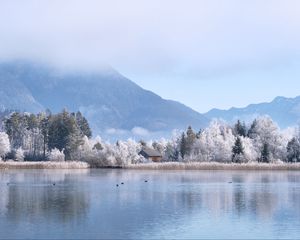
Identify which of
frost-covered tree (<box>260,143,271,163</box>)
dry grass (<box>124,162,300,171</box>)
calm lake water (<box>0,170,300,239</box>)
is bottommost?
calm lake water (<box>0,170,300,239</box>)

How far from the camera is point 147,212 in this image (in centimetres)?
4388

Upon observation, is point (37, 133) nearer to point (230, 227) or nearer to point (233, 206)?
point (233, 206)

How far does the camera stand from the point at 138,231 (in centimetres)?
3534

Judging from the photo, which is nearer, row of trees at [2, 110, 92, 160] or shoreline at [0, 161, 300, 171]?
shoreline at [0, 161, 300, 171]

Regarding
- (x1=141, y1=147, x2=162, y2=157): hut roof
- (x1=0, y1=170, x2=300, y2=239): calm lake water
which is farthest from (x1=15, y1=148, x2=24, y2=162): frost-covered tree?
(x1=0, y1=170, x2=300, y2=239): calm lake water

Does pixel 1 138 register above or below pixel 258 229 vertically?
above

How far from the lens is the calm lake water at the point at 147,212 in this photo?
1382 inches

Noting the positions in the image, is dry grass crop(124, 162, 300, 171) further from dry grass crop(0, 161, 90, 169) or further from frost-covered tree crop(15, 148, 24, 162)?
frost-covered tree crop(15, 148, 24, 162)

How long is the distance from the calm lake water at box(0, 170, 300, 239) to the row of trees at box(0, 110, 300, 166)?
6976cm

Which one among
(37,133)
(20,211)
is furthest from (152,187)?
(37,133)

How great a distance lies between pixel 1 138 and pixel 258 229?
110 m

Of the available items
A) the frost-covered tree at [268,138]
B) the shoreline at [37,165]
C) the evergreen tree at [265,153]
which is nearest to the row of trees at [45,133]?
the shoreline at [37,165]

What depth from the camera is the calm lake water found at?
35.1 m

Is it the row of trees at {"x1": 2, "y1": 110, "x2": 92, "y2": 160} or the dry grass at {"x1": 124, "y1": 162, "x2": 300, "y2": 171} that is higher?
the row of trees at {"x1": 2, "y1": 110, "x2": 92, "y2": 160}
